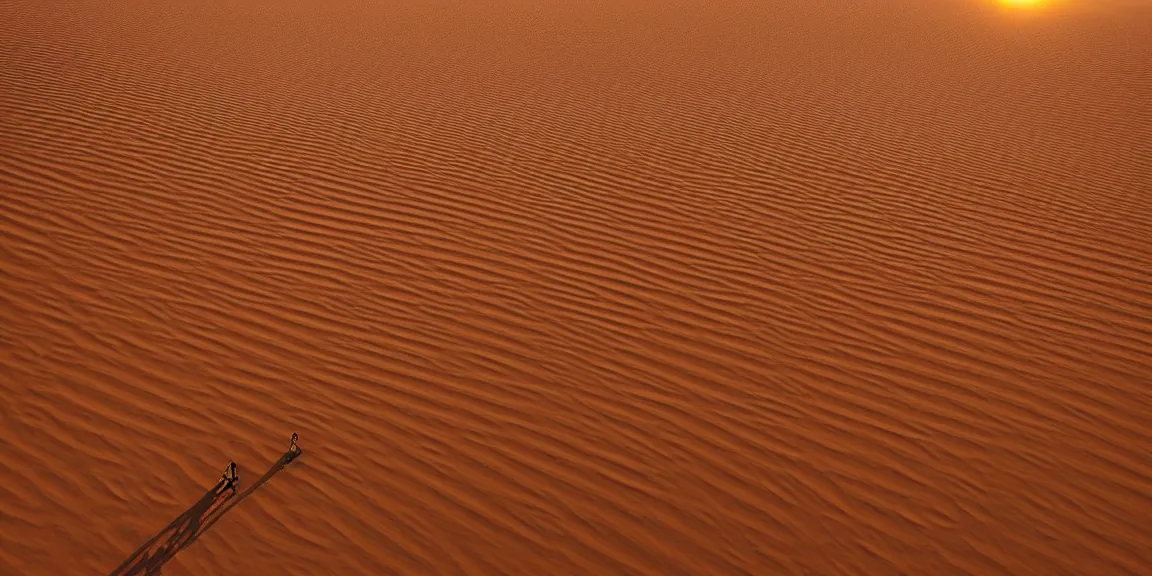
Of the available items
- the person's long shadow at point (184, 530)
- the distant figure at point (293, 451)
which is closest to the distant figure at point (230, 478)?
the person's long shadow at point (184, 530)

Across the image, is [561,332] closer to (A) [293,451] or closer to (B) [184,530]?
(A) [293,451]

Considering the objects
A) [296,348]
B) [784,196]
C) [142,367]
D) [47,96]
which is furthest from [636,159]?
[47,96]

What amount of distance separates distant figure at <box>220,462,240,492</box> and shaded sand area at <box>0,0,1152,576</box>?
0.10 m

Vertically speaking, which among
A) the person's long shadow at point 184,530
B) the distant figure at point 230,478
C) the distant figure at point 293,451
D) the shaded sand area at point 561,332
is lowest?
the person's long shadow at point 184,530

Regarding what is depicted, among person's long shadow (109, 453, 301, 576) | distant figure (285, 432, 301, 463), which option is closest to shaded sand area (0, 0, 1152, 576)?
person's long shadow (109, 453, 301, 576)

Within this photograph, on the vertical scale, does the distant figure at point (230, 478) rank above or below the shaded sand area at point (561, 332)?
below

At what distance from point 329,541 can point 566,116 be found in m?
7.31

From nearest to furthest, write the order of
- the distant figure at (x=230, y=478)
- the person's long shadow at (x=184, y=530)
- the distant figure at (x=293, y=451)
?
the person's long shadow at (x=184, y=530) → the distant figure at (x=230, y=478) → the distant figure at (x=293, y=451)

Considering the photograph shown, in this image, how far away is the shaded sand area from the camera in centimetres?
418

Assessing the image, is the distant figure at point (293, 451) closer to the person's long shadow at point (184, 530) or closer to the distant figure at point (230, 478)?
the person's long shadow at point (184, 530)

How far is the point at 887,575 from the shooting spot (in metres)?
4.00

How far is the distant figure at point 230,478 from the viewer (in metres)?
4.17

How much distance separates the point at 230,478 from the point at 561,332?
2409 millimetres

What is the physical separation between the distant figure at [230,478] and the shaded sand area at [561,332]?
10 cm
